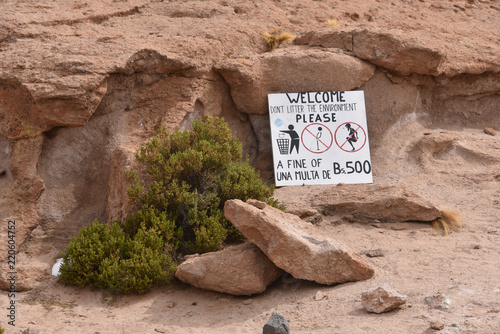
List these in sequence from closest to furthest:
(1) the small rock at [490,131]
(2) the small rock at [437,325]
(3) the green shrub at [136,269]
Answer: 1. (2) the small rock at [437,325]
2. (3) the green shrub at [136,269]
3. (1) the small rock at [490,131]

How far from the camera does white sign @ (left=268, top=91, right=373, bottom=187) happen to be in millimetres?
7652

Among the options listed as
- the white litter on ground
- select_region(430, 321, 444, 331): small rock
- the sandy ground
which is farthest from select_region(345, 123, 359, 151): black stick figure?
select_region(430, 321, 444, 331): small rock

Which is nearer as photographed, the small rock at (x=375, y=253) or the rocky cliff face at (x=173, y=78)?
the small rock at (x=375, y=253)

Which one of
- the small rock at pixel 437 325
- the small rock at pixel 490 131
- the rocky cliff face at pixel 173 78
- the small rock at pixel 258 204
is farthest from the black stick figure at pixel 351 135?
the small rock at pixel 437 325

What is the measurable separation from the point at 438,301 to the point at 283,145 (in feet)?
12.4

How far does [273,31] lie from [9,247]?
4683mm

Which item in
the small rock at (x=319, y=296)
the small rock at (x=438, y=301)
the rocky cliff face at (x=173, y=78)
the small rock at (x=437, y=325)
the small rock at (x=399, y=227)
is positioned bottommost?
the small rock at (x=437, y=325)

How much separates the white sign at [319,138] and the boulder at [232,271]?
2.27 metres

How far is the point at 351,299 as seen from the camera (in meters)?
4.75

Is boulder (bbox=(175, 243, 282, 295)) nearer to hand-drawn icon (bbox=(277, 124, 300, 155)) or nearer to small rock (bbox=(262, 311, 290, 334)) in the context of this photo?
small rock (bbox=(262, 311, 290, 334))

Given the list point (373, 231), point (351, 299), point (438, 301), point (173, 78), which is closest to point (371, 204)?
point (373, 231)

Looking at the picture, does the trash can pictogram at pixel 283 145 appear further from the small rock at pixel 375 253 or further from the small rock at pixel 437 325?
the small rock at pixel 437 325

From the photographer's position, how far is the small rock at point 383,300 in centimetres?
429

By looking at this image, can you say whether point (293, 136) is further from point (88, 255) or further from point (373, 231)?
point (88, 255)
